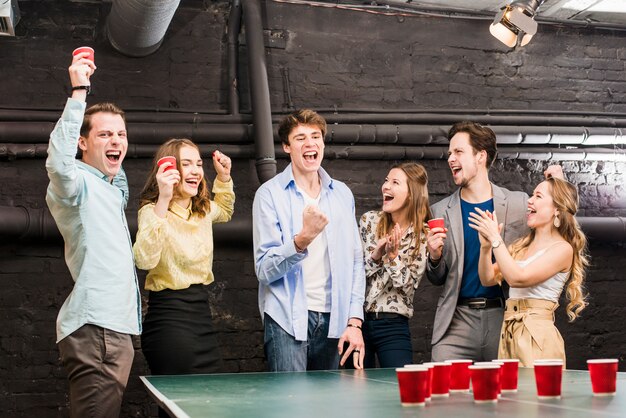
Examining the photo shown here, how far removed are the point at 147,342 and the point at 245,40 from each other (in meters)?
2.79

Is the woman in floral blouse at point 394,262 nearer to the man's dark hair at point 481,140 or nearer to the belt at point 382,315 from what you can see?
the belt at point 382,315

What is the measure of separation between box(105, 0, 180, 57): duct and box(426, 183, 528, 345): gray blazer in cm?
195

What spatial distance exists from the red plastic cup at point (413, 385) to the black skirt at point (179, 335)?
1592 mm

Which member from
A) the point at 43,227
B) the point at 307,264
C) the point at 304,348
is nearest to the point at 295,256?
the point at 307,264

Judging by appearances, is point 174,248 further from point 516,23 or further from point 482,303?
point 516,23

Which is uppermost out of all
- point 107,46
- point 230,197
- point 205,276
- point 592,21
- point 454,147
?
point 592,21

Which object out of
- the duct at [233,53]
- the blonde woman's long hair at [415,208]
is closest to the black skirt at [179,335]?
the blonde woman's long hair at [415,208]

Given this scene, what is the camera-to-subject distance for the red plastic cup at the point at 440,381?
2.05 metres

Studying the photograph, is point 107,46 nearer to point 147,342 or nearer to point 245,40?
point 245,40

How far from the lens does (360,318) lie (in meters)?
3.53

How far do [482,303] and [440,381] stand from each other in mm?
1775

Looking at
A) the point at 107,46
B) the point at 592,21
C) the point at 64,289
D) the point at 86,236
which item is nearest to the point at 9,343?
the point at 64,289

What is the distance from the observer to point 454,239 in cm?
391

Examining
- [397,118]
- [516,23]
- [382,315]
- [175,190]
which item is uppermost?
[516,23]
